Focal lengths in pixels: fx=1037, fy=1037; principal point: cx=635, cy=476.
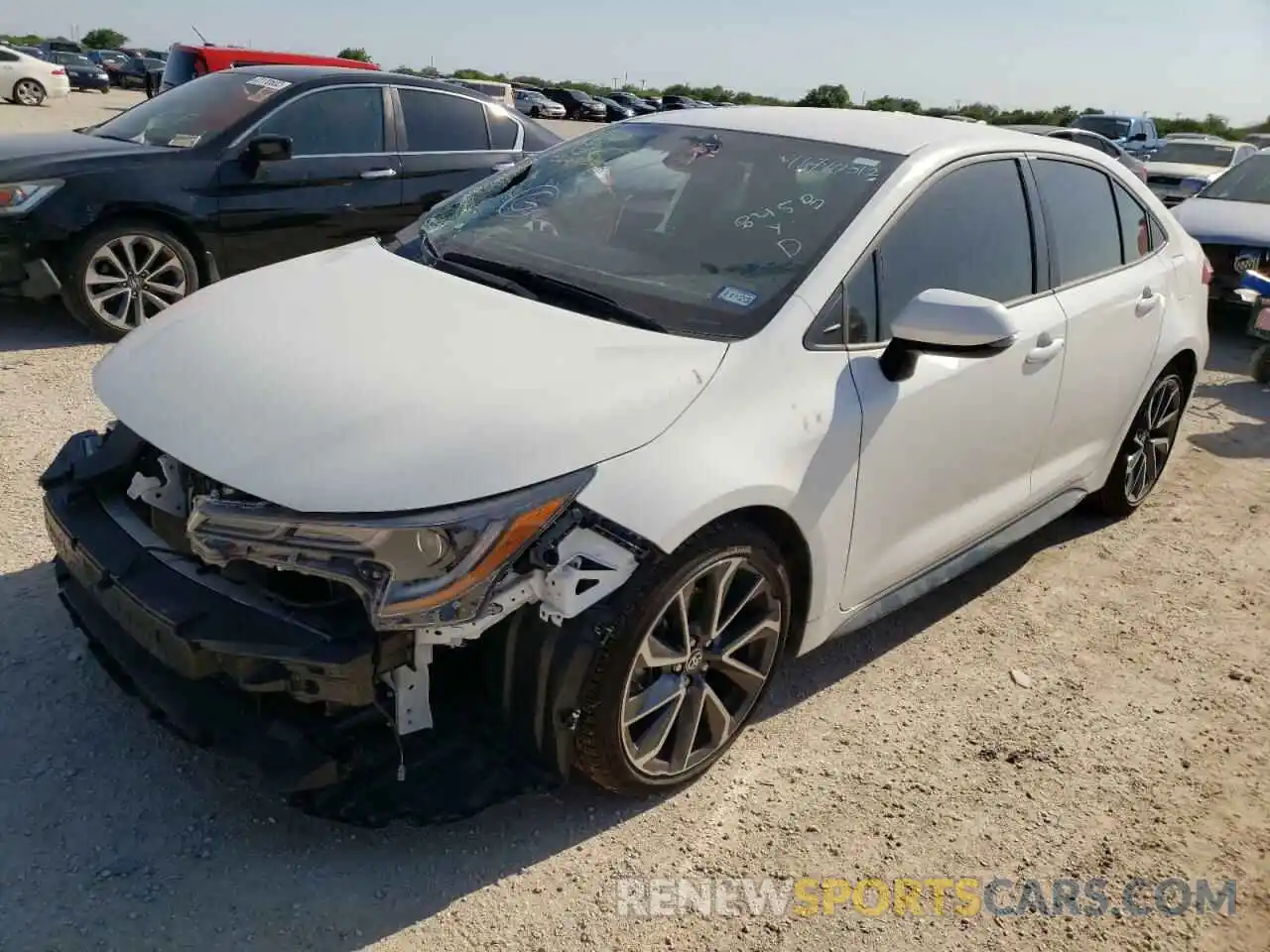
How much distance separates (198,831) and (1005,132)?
11.4 feet

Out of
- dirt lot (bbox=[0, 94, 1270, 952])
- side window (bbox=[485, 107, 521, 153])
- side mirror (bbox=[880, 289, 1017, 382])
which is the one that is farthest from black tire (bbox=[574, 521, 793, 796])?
side window (bbox=[485, 107, 521, 153])

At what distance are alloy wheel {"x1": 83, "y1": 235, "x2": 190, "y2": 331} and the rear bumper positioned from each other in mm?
3667

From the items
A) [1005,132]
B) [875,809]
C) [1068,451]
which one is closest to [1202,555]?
[1068,451]

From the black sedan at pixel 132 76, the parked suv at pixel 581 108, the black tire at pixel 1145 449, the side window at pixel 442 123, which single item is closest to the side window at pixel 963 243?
the black tire at pixel 1145 449

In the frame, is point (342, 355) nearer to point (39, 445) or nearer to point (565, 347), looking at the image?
point (565, 347)

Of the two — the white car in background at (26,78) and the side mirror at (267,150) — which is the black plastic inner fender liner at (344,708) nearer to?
the side mirror at (267,150)

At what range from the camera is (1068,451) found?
3971 millimetres

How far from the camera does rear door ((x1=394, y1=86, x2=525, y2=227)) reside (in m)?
6.82

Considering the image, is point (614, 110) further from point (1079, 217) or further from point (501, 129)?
point (1079, 217)

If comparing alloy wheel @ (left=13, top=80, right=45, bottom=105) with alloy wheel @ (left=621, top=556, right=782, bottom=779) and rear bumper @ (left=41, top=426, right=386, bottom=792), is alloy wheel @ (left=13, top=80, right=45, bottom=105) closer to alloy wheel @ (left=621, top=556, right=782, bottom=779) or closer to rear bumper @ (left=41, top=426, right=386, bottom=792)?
rear bumper @ (left=41, top=426, right=386, bottom=792)

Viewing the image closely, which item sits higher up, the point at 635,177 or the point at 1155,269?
the point at 635,177

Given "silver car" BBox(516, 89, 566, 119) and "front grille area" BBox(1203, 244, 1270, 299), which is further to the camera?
"silver car" BBox(516, 89, 566, 119)

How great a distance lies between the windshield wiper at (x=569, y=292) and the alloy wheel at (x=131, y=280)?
3.50 metres

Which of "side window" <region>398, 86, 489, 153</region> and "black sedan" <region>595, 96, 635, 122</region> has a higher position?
"side window" <region>398, 86, 489, 153</region>
